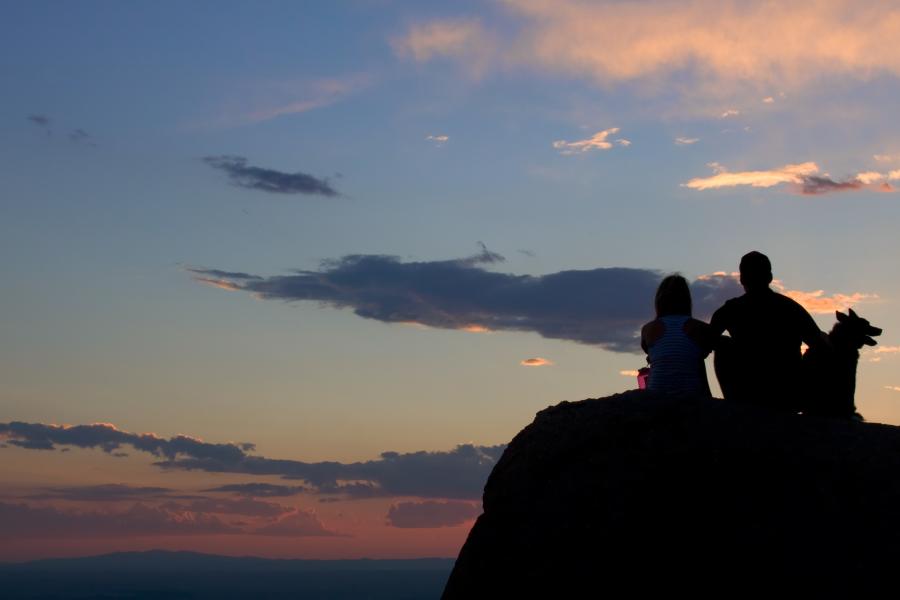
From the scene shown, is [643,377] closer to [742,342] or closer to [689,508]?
[742,342]

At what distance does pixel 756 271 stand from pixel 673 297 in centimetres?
93

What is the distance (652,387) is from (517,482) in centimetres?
195

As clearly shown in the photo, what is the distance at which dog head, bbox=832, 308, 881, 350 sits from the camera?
1173 centimetres

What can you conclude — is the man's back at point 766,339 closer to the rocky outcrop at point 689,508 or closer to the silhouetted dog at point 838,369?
the silhouetted dog at point 838,369

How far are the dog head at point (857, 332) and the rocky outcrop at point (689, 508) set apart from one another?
1669 millimetres

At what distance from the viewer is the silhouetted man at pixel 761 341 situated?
11.2m

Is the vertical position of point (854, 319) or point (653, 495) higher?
point (854, 319)

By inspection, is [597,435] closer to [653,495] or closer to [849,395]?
[653,495]

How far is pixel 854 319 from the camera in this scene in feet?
38.7

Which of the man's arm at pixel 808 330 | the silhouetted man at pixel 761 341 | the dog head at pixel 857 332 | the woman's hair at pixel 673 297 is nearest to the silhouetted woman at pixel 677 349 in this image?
the woman's hair at pixel 673 297

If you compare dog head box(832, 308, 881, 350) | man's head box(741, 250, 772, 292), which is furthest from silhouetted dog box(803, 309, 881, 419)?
man's head box(741, 250, 772, 292)

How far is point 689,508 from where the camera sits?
945 centimetres

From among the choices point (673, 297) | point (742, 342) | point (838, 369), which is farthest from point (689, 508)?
point (838, 369)

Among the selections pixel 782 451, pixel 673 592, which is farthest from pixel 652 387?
pixel 673 592
